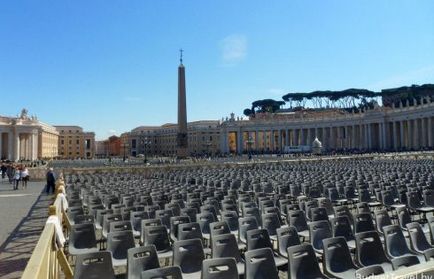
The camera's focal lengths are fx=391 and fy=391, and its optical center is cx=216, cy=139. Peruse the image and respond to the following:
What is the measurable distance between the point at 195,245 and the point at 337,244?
2.27m

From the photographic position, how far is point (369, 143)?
98875mm

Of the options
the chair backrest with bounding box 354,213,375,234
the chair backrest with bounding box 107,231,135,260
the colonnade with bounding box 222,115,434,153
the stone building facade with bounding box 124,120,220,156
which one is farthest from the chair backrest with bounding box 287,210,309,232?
the stone building facade with bounding box 124,120,220,156

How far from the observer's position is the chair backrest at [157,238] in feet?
24.4

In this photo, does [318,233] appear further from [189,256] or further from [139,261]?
[139,261]

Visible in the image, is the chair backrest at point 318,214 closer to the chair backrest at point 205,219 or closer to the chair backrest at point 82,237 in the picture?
the chair backrest at point 205,219

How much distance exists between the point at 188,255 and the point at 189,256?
0.08ft

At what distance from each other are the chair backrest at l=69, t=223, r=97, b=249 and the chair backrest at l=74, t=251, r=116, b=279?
2414mm

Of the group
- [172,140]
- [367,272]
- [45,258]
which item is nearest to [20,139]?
[172,140]

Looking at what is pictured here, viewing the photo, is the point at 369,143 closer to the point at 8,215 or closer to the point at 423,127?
the point at 423,127

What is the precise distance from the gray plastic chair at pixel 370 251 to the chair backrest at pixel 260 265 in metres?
1.79

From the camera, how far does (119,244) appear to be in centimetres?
723

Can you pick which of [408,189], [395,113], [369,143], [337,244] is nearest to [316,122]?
[369,143]

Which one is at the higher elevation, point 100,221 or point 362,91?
point 362,91

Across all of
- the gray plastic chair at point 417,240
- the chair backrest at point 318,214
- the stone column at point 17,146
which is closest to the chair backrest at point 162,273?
the gray plastic chair at point 417,240
